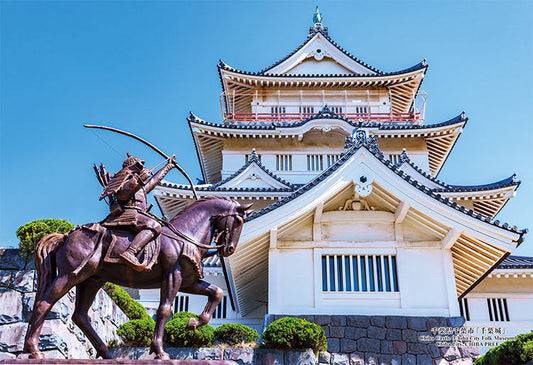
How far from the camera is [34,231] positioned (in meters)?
10.3

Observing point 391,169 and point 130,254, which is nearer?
point 130,254

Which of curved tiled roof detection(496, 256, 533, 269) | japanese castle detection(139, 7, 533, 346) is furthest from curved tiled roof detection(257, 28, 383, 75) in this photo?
curved tiled roof detection(496, 256, 533, 269)

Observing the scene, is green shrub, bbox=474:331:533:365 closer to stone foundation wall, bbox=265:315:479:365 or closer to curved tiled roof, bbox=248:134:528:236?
stone foundation wall, bbox=265:315:479:365

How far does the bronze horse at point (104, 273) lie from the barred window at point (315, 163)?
16549 mm

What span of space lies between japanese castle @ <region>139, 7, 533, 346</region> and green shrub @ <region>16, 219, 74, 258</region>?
4421 millimetres

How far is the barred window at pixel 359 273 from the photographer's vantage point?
13836mm

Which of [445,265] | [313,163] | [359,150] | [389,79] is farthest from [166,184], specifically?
[389,79]

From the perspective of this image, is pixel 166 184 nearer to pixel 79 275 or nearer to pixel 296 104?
pixel 296 104

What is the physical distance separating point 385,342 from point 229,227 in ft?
23.5

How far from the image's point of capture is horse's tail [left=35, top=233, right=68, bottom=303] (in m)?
6.86

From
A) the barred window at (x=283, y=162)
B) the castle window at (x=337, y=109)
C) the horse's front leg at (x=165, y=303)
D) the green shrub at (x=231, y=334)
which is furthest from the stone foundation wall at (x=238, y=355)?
the castle window at (x=337, y=109)

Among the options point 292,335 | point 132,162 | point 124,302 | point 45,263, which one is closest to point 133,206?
point 132,162

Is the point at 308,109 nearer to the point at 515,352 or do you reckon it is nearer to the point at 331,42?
the point at 331,42

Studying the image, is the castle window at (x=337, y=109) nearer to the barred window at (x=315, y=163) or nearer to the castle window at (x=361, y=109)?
the castle window at (x=361, y=109)
